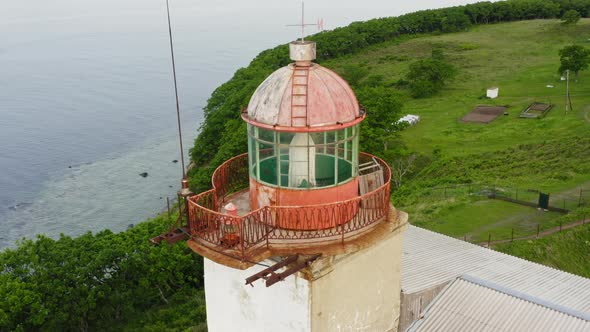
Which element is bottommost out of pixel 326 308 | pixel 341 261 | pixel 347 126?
pixel 326 308

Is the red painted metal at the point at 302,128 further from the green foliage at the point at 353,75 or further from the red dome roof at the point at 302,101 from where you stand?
the green foliage at the point at 353,75

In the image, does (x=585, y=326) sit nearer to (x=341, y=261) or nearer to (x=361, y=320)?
(x=361, y=320)

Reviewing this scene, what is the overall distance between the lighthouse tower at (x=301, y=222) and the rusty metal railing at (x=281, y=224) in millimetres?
17

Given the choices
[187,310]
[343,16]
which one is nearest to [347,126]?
[187,310]

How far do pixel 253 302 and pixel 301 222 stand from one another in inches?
67.5

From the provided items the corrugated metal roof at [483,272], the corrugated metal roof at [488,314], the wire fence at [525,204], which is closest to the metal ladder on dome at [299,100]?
the corrugated metal roof at [483,272]

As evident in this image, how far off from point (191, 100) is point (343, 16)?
57737 millimetres

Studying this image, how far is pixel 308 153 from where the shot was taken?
28.8 ft

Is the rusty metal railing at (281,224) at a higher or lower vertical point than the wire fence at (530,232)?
higher

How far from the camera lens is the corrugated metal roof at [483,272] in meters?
12.7

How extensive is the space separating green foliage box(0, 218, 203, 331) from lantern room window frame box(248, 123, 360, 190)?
14.2 metres

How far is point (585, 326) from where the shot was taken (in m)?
11.1

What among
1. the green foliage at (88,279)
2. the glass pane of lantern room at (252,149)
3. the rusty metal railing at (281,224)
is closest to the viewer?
the rusty metal railing at (281,224)

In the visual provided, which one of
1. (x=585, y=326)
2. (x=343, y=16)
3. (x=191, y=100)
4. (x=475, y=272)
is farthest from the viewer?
(x=343, y=16)
